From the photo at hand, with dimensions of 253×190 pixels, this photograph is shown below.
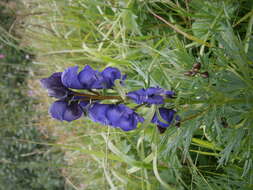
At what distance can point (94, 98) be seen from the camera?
1.10 m

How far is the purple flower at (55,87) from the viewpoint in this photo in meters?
1.05

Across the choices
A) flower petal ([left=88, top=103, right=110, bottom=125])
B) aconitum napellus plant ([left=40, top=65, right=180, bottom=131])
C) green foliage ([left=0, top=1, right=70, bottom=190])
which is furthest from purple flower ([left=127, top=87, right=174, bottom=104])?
green foliage ([left=0, top=1, right=70, bottom=190])

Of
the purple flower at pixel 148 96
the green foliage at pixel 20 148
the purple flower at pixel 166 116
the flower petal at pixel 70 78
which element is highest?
the flower petal at pixel 70 78

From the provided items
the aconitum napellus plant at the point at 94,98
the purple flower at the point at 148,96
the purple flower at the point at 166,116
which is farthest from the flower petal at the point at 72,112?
the purple flower at the point at 166,116

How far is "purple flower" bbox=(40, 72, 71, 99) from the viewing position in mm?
1047

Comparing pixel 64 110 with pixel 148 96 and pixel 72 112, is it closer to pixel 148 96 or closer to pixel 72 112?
pixel 72 112

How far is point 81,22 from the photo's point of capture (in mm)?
A: 2443

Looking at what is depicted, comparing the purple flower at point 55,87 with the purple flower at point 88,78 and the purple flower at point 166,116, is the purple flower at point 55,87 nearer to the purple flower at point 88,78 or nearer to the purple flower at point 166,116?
the purple flower at point 88,78

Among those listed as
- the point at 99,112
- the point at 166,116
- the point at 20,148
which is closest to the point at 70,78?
→ the point at 99,112

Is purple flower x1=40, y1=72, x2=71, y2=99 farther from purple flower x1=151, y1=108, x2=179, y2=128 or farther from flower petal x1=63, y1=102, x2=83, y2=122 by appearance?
purple flower x1=151, y1=108, x2=179, y2=128

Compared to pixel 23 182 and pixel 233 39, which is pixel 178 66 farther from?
pixel 23 182

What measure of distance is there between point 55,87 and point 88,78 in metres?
0.13

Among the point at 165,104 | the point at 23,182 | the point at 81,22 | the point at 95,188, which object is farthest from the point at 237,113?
the point at 23,182

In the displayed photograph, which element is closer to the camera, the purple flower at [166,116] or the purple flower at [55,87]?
the purple flower at [55,87]
